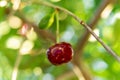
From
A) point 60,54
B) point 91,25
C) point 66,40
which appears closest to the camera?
point 60,54

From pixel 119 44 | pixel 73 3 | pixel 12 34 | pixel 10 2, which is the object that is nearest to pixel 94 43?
pixel 119 44

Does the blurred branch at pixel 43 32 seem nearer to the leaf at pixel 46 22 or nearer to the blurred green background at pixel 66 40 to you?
the blurred green background at pixel 66 40

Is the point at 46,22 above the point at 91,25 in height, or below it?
below

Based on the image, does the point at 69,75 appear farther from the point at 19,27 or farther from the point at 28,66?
the point at 19,27

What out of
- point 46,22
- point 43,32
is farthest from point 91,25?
point 46,22

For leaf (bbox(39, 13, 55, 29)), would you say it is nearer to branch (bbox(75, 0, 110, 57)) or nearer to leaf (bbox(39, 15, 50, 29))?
leaf (bbox(39, 15, 50, 29))

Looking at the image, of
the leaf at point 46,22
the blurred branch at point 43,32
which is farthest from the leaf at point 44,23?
the blurred branch at point 43,32

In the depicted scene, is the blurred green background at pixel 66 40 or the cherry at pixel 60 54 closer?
the cherry at pixel 60 54

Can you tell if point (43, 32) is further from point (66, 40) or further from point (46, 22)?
point (46, 22)
